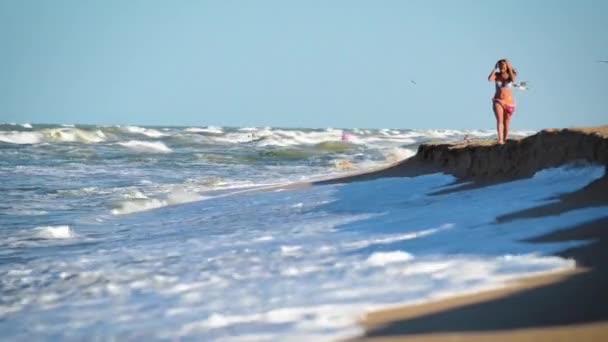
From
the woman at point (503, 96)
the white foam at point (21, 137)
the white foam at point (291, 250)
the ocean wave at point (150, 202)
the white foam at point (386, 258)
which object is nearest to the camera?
the white foam at point (386, 258)

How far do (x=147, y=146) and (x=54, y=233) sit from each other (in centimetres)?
2437

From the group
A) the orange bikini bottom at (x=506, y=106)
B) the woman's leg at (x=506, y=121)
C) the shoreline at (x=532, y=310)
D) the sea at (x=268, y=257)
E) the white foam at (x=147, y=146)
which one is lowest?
the white foam at (x=147, y=146)

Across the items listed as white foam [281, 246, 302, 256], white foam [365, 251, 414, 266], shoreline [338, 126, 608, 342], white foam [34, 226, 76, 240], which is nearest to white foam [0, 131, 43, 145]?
white foam [34, 226, 76, 240]

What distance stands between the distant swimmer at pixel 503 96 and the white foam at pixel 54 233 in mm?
4326

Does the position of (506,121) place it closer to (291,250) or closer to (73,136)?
(291,250)

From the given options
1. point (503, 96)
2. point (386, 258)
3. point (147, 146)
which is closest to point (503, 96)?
point (503, 96)

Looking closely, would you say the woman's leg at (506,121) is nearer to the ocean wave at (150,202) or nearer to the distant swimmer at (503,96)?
the distant swimmer at (503,96)

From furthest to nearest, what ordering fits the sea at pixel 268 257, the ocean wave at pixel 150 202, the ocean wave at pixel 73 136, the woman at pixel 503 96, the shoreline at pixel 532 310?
1. the ocean wave at pixel 73 136
2. the ocean wave at pixel 150 202
3. the woman at pixel 503 96
4. the sea at pixel 268 257
5. the shoreline at pixel 532 310

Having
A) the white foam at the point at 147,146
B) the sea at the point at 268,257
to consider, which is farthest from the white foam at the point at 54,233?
the white foam at the point at 147,146

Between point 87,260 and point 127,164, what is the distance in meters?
15.2

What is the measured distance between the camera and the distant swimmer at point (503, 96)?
7.72m

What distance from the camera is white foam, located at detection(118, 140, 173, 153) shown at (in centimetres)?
2869

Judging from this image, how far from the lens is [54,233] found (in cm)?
642

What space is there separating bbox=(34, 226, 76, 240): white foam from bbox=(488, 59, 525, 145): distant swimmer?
433 cm
